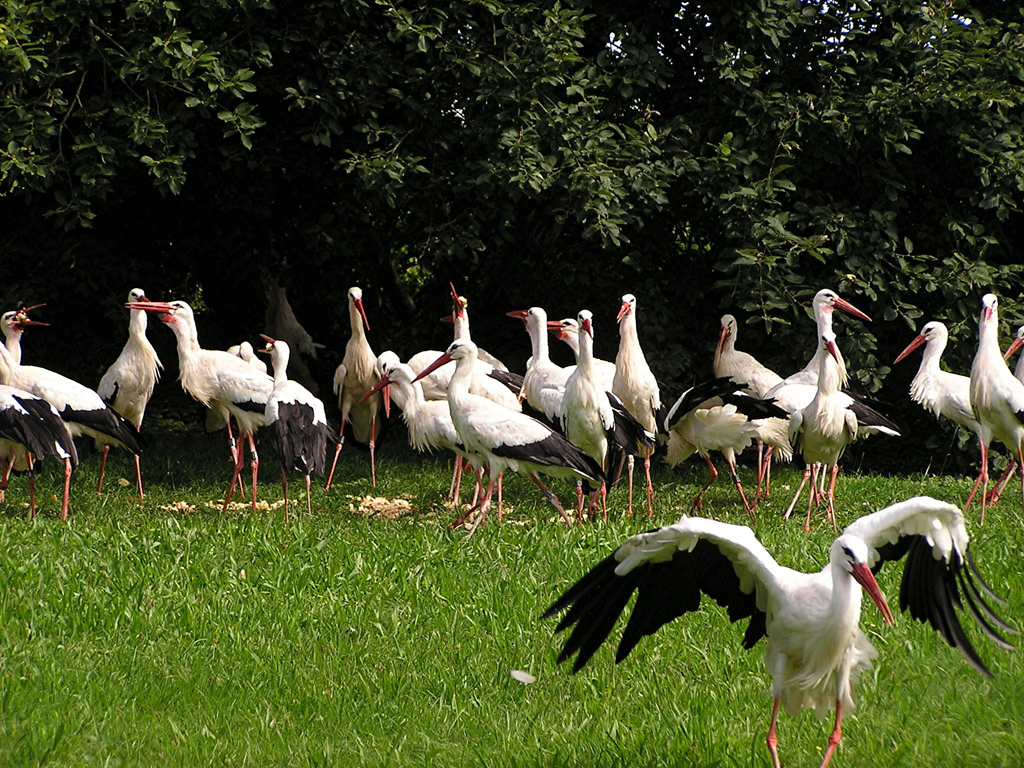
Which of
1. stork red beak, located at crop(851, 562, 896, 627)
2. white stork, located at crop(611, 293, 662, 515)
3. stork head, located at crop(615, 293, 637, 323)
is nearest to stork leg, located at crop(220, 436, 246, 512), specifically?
white stork, located at crop(611, 293, 662, 515)

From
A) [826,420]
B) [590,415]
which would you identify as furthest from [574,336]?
[826,420]

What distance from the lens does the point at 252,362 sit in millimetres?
10719

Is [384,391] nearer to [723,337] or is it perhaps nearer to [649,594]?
[723,337]

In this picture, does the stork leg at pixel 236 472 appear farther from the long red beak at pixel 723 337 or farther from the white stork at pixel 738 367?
the long red beak at pixel 723 337

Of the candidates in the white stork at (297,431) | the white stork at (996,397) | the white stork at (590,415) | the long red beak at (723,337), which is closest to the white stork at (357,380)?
the white stork at (297,431)

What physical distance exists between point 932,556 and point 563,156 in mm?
6547

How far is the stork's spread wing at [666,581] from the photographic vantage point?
354 centimetres

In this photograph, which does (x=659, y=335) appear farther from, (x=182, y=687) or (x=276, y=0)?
(x=182, y=687)

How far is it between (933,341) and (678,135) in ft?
9.45

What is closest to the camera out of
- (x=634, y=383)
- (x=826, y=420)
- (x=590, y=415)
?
(x=826, y=420)

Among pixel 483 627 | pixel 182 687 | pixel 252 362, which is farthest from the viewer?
pixel 252 362

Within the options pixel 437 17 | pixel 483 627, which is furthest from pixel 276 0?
pixel 483 627

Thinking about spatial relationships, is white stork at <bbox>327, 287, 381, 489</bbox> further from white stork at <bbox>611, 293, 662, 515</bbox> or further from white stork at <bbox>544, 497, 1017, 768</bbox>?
white stork at <bbox>544, 497, 1017, 768</bbox>

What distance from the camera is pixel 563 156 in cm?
961
